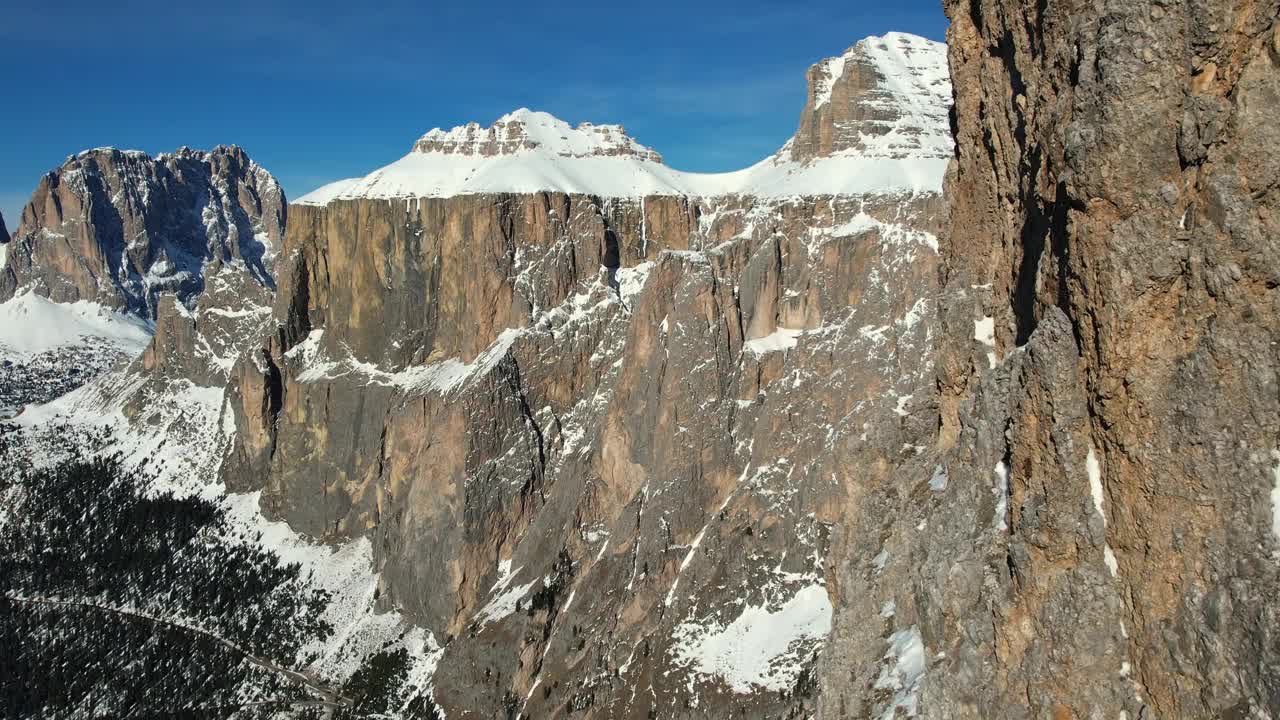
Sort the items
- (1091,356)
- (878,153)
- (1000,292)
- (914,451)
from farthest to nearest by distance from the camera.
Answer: (878,153) < (914,451) < (1000,292) < (1091,356)

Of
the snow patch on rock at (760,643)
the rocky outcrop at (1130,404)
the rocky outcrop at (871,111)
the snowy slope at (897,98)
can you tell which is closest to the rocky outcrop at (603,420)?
the snow patch on rock at (760,643)

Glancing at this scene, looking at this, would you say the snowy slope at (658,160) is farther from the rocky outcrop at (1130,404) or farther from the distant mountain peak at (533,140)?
the rocky outcrop at (1130,404)

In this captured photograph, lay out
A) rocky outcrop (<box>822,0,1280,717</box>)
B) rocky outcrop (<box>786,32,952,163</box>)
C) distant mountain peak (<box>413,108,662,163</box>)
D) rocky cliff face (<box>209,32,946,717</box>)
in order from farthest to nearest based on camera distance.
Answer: distant mountain peak (<box>413,108,662,163</box>) → rocky outcrop (<box>786,32,952,163</box>) → rocky cliff face (<box>209,32,946,717</box>) → rocky outcrop (<box>822,0,1280,717</box>)

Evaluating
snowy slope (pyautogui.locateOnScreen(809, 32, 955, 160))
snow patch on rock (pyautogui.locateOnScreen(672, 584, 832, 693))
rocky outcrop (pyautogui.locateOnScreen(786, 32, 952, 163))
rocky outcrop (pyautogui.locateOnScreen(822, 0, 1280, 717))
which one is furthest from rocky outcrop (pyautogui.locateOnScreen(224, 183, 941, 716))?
rocky outcrop (pyautogui.locateOnScreen(822, 0, 1280, 717))

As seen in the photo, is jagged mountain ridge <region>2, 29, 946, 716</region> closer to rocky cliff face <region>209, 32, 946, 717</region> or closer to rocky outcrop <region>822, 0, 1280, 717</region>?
rocky cliff face <region>209, 32, 946, 717</region>

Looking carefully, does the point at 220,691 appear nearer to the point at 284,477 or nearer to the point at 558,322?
the point at 284,477

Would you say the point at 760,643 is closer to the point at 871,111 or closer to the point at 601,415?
the point at 601,415

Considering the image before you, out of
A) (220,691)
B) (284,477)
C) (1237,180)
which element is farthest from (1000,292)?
(284,477)

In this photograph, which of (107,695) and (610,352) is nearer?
(107,695)
